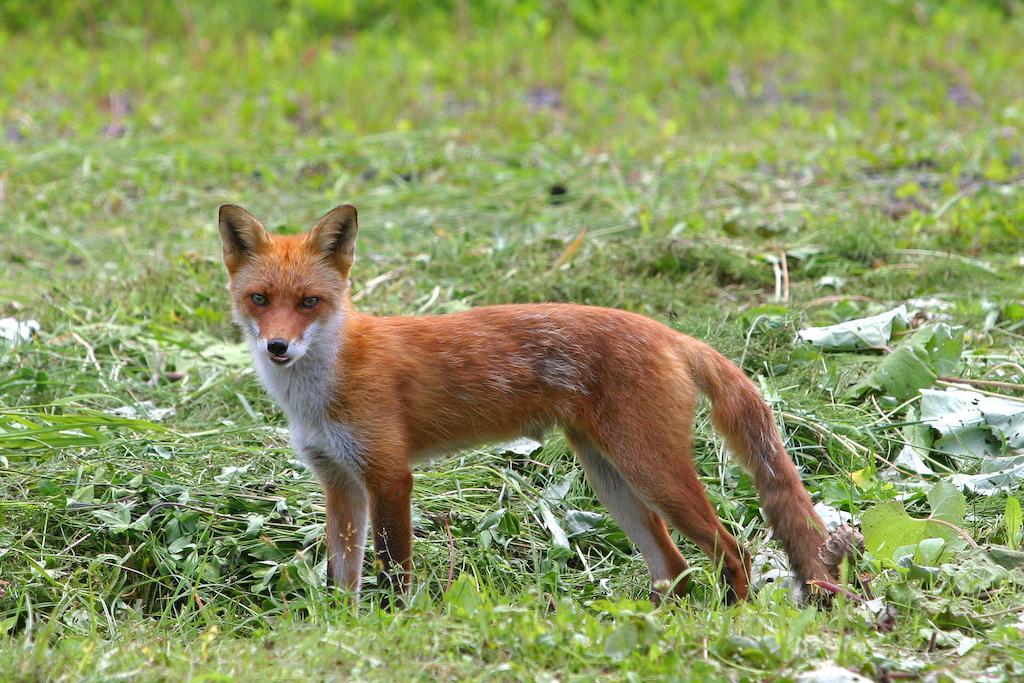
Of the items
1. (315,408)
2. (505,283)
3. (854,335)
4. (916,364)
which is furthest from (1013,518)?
(505,283)

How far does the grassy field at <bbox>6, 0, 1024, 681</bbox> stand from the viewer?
3.90 meters

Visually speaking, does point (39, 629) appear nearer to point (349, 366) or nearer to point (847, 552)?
point (349, 366)

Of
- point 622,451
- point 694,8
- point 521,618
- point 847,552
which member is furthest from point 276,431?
point 694,8

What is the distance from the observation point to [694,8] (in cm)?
1470

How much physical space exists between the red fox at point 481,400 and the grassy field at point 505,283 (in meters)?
0.27

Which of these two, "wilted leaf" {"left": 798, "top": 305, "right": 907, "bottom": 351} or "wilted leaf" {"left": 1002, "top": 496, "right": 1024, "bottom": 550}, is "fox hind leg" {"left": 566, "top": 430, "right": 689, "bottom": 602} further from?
"wilted leaf" {"left": 798, "top": 305, "right": 907, "bottom": 351}

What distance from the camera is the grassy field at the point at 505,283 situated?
3.90 m

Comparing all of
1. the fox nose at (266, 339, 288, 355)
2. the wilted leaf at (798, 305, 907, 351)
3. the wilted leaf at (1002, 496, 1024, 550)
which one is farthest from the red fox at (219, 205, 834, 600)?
the wilted leaf at (798, 305, 907, 351)

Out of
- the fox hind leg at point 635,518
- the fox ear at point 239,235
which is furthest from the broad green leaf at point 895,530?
the fox ear at point 239,235

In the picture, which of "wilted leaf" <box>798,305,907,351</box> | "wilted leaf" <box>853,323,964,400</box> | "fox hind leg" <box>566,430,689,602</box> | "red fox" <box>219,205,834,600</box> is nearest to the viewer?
"red fox" <box>219,205,834,600</box>

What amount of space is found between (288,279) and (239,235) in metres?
0.32

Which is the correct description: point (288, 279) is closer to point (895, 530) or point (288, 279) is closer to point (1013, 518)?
point (895, 530)

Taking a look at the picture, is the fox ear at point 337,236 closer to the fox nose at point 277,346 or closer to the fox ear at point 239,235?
the fox ear at point 239,235

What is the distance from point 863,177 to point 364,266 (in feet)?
13.9
